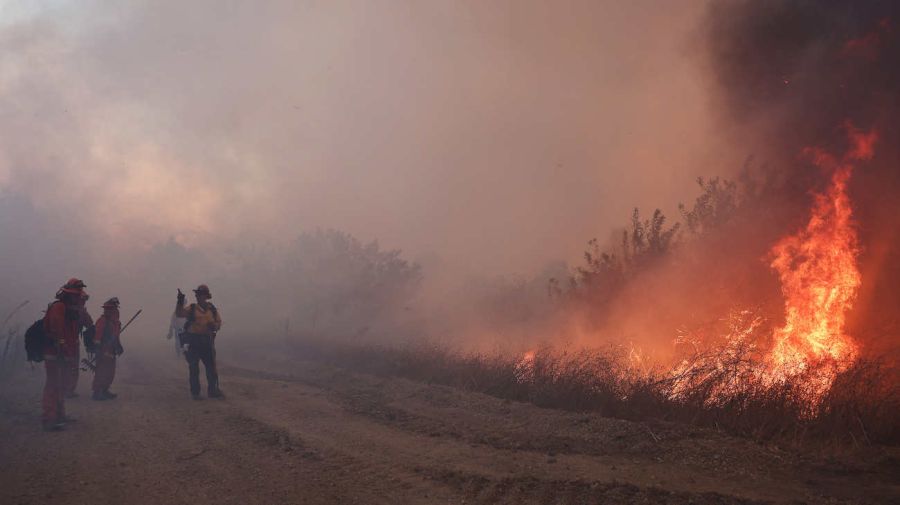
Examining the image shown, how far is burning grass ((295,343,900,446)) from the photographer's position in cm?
677

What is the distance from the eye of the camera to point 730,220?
16.1 meters

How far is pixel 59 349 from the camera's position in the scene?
9.13 meters

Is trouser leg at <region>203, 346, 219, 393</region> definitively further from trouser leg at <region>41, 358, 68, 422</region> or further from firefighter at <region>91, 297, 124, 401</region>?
trouser leg at <region>41, 358, 68, 422</region>

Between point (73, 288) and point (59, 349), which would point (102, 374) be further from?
point (73, 288)

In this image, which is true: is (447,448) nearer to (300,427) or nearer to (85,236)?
(300,427)

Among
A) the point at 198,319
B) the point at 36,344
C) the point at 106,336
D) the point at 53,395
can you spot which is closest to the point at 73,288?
the point at 36,344

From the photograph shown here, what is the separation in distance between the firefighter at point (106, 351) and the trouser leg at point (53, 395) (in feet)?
7.82

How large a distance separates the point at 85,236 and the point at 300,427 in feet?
160

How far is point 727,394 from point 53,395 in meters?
10.2

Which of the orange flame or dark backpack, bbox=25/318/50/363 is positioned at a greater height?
the orange flame

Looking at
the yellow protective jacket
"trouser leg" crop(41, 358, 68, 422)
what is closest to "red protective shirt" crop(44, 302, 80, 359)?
"trouser leg" crop(41, 358, 68, 422)

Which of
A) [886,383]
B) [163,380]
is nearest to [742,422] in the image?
[886,383]

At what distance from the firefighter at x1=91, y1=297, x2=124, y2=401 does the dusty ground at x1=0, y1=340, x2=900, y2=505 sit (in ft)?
2.80

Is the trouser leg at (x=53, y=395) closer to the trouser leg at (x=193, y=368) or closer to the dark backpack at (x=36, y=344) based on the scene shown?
the dark backpack at (x=36, y=344)
